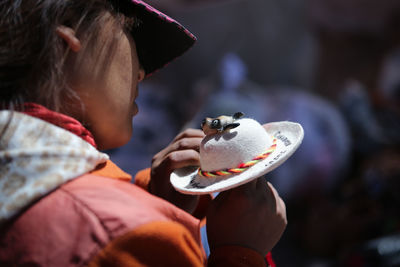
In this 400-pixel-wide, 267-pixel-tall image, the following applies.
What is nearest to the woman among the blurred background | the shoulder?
the shoulder

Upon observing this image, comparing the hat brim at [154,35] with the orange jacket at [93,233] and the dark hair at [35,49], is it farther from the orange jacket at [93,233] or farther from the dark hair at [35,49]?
the orange jacket at [93,233]

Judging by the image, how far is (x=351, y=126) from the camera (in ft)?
8.79

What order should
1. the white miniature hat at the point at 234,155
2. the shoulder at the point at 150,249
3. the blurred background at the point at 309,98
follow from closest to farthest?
the shoulder at the point at 150,249 → the white miniature hat at the point at 234,155 → the blurred background at the point at 309,98

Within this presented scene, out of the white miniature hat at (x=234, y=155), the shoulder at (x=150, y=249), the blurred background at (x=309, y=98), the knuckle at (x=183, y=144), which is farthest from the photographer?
→ the blurred background at (x=309, y=98)

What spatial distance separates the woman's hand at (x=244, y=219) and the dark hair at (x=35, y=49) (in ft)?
1.04

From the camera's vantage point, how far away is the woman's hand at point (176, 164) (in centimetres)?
65

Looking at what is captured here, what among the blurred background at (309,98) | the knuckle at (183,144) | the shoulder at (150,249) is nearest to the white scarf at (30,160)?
the shoulder at (150,249)

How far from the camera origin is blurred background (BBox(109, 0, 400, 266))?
2.34 meters

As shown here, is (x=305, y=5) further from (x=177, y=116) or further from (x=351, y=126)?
(x=177, y=116)

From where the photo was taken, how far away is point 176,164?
0.65m

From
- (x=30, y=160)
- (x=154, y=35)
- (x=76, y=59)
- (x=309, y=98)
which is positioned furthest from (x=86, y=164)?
(x=309, y=98)

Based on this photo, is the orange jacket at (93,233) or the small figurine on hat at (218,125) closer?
the orange jacket at (93,233)

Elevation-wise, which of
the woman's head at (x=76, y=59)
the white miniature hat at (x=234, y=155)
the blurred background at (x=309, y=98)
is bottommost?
the blurred background at (x=309, y=98)

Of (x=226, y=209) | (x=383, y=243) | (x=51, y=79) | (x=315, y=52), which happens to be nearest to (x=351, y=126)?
(x=315, y=52)
